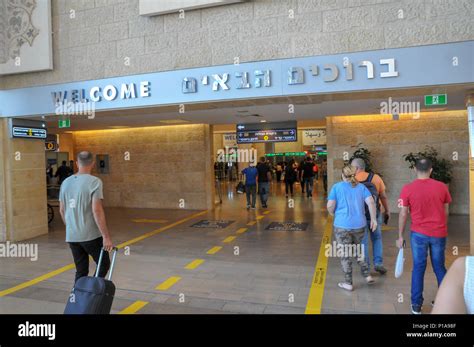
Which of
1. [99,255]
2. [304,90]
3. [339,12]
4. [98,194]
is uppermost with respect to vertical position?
[339,12]

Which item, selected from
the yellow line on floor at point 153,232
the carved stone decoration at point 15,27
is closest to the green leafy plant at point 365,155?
the yellow line on floor at point 153,232

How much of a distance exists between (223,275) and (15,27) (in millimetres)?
6617

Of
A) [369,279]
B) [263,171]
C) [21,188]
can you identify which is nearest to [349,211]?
[369,279]

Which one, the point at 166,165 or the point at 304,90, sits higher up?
the point at 304,90

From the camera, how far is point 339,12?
209 inches

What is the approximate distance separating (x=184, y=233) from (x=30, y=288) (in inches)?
148

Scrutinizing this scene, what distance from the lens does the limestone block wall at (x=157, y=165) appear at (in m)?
12.0

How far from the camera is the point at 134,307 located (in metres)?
4.11

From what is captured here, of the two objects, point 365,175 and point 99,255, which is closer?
point 99,255

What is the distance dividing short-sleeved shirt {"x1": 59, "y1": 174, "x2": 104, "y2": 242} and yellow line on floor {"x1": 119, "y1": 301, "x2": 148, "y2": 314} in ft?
2.95
